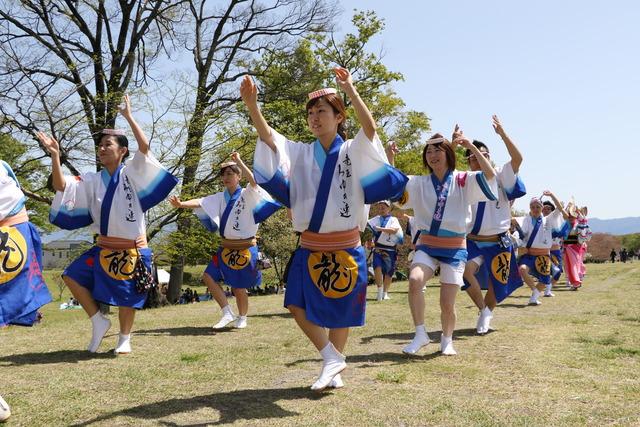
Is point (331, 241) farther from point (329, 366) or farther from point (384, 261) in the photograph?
point (384, 261)

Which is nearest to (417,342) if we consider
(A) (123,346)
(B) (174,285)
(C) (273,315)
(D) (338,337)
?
(D) (338,337)

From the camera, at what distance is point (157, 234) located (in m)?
15.9

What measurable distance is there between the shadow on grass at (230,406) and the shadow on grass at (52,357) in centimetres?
189

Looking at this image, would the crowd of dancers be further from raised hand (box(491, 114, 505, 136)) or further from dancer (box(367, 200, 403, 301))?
dancer (box(367, 200, 403, 301))

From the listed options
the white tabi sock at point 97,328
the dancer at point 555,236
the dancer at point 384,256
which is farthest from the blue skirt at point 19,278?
the dancer at point 555,236

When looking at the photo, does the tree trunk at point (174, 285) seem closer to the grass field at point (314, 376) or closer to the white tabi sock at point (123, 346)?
the grass field at point (314, 376)

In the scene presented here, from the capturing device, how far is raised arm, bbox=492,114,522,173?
5.70 m

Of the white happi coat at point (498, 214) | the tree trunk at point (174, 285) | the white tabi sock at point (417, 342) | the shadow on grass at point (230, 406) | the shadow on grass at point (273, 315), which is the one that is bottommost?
the tree trunk at point (174, 285)

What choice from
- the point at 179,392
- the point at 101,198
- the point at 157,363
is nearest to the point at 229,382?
the point at 179,392

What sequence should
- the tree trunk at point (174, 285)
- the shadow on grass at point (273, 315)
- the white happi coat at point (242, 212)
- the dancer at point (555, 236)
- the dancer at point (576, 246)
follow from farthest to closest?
1. the tree trunk at point (174, 285)
2. the dancer at point (576, 246)
3. the dancer at point (555, 236)
4. the shadow on grass at point (273, 315)
5. the white happi coat at point (242, 212)

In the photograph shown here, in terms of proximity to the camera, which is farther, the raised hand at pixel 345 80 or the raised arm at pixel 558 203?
the raised arm at pixel 558 203

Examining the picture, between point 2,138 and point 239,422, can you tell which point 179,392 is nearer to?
point 239,422

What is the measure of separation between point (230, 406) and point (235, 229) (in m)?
3.92

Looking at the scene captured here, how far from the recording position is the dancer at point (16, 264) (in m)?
3.70
